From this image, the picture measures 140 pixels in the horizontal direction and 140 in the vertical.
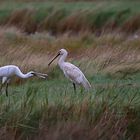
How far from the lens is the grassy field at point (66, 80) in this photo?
24.9 ft

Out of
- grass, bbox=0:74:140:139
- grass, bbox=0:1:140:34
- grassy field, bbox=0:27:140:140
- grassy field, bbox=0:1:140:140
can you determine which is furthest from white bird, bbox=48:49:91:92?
grass, bbox=0:1:140:34

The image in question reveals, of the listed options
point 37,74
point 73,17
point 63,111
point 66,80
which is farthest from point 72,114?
point 73,17

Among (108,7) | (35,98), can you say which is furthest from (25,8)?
(35,98)

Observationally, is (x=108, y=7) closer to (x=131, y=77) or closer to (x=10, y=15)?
(x=10, y=15)

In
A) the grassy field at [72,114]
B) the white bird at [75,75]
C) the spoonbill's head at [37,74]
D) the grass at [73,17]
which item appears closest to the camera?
the grassy field at [72,114]

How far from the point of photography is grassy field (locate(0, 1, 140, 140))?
7.58 m

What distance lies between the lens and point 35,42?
47.5 feet

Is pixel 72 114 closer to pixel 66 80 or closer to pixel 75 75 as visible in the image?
pixel 75 75

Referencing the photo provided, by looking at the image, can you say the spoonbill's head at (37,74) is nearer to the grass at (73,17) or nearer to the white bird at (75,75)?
the white bird at (75,75)

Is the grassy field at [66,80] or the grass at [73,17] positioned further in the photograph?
the grass at [73,17]

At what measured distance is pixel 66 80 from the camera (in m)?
11.1

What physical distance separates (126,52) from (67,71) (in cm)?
306

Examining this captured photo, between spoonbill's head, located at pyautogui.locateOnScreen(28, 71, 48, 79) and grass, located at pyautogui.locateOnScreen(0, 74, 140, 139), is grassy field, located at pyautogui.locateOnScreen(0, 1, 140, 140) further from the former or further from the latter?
spoonbill's head, located at pyautogui.locateOnScreen(28, 71, 48, 79)

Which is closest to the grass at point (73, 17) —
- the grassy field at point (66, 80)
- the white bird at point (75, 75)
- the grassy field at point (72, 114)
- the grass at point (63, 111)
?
the grassy field at point (66, 80)
